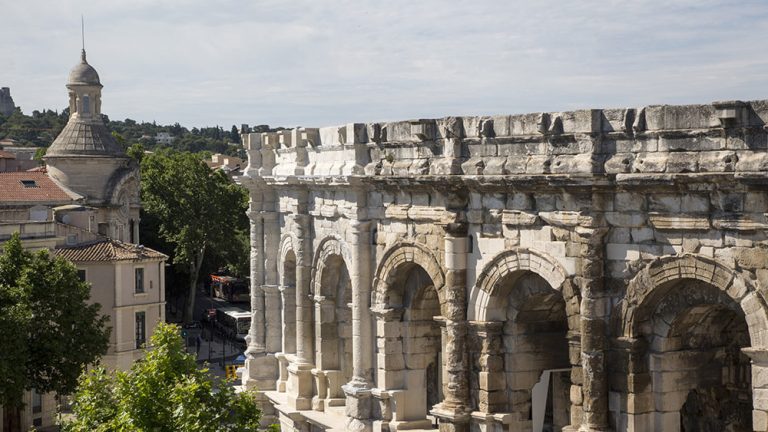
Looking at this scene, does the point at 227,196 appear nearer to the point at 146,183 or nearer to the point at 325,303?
the point at 146,183

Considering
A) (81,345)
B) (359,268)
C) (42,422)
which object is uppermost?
(359,268)

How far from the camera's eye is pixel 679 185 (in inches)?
706

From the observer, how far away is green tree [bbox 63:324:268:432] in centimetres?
2108

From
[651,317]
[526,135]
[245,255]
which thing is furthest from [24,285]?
[245,255]

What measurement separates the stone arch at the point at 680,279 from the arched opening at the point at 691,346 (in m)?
0.15

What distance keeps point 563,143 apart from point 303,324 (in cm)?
1154

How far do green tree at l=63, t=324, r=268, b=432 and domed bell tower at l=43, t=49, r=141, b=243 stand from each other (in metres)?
36.4

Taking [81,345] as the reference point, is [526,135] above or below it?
above

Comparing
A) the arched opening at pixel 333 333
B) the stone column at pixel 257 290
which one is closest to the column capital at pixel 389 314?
the arched opening at pixel 333 333

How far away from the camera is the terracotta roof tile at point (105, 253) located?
4531 cm

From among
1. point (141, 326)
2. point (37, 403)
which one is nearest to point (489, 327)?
point (37, 403)

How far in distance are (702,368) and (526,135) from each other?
470cm

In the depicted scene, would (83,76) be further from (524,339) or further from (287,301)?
(524,339)

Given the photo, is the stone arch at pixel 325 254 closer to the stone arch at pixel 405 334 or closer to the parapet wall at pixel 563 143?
the parapet wall at pixel 563 143
